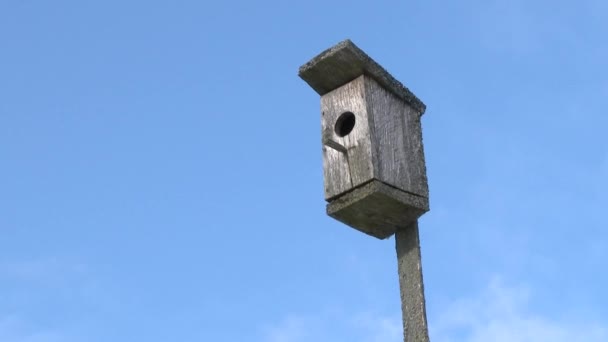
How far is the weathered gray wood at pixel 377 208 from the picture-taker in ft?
18.9

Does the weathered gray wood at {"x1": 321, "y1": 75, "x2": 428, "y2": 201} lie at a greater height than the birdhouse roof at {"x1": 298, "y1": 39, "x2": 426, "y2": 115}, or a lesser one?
lesser

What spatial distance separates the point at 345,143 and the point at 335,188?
31 centimetres

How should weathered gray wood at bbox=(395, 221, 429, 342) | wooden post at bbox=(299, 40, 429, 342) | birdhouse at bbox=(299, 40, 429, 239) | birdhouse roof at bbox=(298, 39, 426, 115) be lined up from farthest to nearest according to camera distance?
birdhouse roof at bbox=(298, 39, 426, 115)
birdhouse at bbox=(299, 40, 429, 239)
wooden post at bbox=(299, 40, 429, 342)
weathered gray wood at bbox=(395, 221, 429, 342)

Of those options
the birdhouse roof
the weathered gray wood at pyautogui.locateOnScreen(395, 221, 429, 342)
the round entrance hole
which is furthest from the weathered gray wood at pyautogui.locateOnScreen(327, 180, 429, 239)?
the birdhouse roof

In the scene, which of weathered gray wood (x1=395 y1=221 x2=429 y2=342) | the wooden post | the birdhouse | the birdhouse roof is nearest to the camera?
weathered gray wood (x1=395 y1=221 x2=429 y2=342)

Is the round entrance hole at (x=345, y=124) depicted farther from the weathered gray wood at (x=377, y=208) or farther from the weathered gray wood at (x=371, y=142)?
the weathered gray wood at (x=377, y=208)

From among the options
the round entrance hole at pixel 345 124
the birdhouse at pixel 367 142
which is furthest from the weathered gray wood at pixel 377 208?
the round entrance hole at pixel 345 124

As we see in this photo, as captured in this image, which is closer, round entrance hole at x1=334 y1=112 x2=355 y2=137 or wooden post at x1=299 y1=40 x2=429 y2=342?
wooden post at x1=299 y1=40 x2=429 y2=342

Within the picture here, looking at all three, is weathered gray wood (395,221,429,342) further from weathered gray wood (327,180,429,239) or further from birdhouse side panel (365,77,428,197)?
birdhouse side panel (365,77,428,197)

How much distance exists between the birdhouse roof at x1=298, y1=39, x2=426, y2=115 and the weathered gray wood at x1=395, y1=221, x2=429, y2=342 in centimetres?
97

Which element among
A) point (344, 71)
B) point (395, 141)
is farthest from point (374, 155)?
point (344, 71)

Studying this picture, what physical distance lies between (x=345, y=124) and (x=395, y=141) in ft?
1.29

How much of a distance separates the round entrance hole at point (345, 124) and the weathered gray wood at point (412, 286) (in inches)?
30.8

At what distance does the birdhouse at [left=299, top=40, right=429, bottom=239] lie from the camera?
19.2ft
